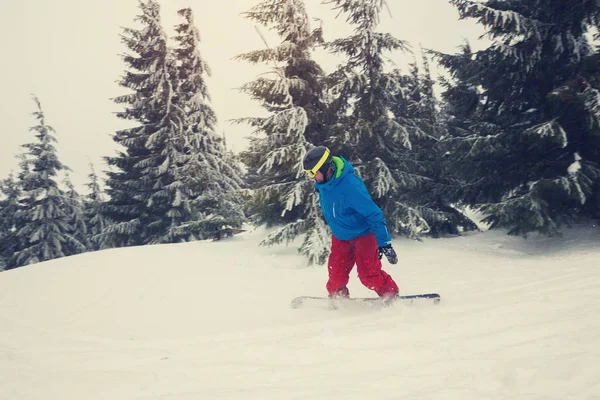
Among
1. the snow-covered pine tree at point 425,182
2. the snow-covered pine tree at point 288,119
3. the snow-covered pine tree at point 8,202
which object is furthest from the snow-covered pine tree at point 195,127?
the snow-covered pine tree at point 8,202

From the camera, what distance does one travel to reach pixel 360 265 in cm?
432

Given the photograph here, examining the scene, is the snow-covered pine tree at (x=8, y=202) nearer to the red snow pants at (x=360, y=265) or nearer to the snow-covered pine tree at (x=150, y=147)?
the snow-covered pine tree at (x=150, y=147)

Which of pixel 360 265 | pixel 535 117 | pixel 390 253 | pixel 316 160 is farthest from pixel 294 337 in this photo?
pixel 535 117

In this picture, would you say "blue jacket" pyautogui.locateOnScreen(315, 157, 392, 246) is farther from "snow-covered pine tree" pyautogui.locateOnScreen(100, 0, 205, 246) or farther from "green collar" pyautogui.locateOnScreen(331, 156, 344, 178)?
"snow-covered pine tree" pyautogui.locateOnScreen(100, 0, 205, 246)

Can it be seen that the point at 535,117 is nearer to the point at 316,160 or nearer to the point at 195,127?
the point at 316,160

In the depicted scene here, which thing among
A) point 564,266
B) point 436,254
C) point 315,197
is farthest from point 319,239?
point 564,266

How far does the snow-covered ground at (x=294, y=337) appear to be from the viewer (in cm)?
224

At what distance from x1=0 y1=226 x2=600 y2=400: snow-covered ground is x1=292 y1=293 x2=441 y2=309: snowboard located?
0.50ft

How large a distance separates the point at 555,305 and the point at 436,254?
190 inches

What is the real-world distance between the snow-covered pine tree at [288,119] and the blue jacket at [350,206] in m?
3.94

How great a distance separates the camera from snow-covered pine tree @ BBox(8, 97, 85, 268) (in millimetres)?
23594

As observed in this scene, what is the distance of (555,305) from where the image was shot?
3.35 meters

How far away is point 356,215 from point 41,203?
27779 mm

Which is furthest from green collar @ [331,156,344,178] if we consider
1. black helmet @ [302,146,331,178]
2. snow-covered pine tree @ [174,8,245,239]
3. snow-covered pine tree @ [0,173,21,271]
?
snow-covered pine tree @ [0,173,21,271]
